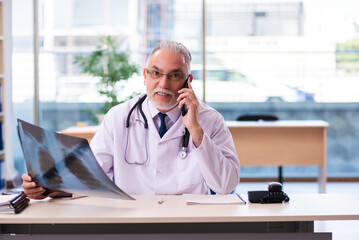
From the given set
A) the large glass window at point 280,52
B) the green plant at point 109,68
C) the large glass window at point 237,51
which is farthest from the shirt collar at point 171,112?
the large glass window at point 280,52

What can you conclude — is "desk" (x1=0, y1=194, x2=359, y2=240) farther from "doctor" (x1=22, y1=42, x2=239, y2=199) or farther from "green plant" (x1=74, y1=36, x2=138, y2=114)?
"green plant" (x1=74, y1=36, x2=138, y2=114)

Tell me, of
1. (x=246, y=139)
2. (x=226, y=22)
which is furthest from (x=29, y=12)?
(x=246, y=139)

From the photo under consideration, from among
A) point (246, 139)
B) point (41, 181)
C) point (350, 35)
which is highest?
point (350, 35)

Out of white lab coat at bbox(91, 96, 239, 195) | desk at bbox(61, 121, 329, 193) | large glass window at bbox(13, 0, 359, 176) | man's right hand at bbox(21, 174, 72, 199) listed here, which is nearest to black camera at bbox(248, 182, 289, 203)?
white lab coat at bbox(91, 96, 239, 195)

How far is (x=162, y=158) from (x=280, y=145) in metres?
3.10

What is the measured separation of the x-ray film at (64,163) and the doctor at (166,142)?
1.35 ft

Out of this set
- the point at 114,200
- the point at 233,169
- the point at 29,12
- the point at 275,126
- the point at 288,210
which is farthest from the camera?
the point at 29,12

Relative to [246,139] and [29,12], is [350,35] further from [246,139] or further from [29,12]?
[29,12]

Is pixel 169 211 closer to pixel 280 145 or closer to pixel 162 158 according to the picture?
pixel 162 158

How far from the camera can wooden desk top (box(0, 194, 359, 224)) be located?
62.4 inches

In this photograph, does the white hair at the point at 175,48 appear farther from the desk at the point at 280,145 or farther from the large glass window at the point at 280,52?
the large glass window at the point at 280,52

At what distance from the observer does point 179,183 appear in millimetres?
2086

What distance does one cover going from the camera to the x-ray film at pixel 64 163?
160 centimetres

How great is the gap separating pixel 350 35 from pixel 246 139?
2022 mm
